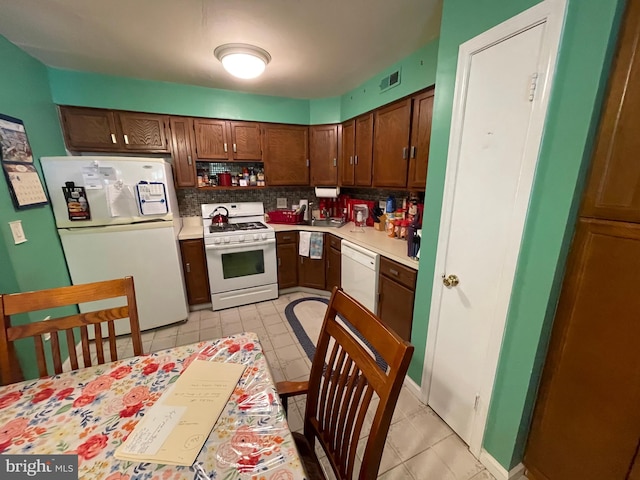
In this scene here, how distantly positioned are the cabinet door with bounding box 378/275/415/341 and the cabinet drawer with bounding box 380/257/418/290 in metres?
0.03

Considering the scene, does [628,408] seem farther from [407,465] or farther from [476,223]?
[407,465]

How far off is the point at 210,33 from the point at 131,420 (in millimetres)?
2157

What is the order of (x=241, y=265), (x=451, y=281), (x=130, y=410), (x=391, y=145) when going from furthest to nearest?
1. (x=241, y=265)
2. (x=391, y=145)
3. (x=451, y=281)
4. (x=130, y=410)

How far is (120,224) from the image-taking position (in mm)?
2170

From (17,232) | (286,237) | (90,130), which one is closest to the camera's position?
(17,232)

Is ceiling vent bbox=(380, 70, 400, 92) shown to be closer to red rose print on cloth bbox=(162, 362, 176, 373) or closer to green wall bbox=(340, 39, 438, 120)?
green wall bbox=(340, 39, 438, 120)

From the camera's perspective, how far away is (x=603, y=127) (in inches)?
33.2

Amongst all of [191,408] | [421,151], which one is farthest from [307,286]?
[191,408]

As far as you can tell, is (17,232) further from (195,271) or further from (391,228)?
(391,228)

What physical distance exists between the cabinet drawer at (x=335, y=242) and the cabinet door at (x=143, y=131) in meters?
1.99

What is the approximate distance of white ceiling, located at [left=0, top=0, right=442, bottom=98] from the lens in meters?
1.45

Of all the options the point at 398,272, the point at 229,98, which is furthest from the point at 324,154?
the point at 398,272

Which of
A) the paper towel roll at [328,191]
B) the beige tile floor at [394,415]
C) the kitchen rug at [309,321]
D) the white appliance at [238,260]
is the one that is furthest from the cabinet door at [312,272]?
the paper towel roll at [328,191]

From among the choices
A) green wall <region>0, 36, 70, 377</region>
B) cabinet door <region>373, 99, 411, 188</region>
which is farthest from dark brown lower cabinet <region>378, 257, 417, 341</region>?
green wall <region>0, 36, 70, 377</region>
